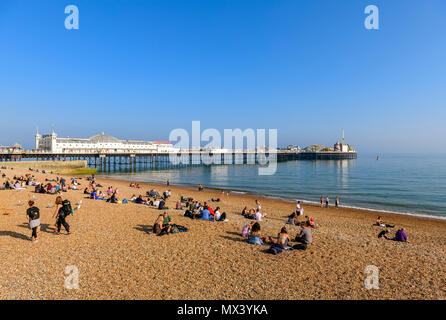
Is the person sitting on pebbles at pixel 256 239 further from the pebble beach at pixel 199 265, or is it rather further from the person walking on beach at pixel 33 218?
the person walking on beach at pixel 33 218

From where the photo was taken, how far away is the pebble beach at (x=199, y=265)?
4430 millimetres

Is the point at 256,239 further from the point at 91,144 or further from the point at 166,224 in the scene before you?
the point at 91,144

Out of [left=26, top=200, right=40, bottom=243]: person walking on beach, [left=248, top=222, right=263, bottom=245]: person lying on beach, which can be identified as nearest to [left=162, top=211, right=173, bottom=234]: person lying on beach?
[left=248, top=222, right=263, bottom=245]: person lying on beach

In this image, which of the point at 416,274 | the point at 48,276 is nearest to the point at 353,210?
the point at 416,274

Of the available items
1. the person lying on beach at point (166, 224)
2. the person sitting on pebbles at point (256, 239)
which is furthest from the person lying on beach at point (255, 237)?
the person lying on beach at point (166, 224)

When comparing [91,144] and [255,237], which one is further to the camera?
[91,144]

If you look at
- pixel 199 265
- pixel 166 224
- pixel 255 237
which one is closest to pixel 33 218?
pixel 166 224

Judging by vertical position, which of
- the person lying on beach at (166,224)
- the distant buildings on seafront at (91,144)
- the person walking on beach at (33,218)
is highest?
the distant buildings on seafront at (91,144)

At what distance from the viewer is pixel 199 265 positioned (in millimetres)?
5527

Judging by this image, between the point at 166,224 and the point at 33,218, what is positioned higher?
the point at 33,218

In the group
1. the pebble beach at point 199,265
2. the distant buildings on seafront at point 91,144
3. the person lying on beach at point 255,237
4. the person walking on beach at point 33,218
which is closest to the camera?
the pebble beach at point 199,265
